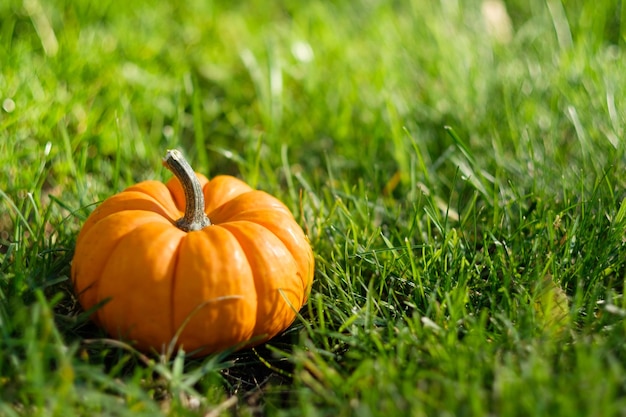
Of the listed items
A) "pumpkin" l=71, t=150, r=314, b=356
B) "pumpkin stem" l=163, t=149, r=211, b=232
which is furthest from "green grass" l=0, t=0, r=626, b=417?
"pumpkin stem" l=163, t=149, r=211, b=232

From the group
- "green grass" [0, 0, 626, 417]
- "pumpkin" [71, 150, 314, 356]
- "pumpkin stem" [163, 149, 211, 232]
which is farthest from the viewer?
"pumpkin stem" [163, 149, 211, 232]

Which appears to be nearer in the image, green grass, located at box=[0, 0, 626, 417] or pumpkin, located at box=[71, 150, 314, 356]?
green grass, located at box=[0, 0, 626, 417]

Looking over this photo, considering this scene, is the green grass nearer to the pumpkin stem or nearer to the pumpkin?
the pumpkin

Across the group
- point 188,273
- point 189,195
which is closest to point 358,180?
point 189,195

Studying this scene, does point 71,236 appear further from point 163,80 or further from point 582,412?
point 582,412

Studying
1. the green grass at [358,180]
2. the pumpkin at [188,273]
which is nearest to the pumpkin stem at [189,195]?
the pumpkin at [188,273]

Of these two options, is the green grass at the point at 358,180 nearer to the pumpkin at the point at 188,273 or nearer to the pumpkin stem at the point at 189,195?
the pumpkin at the point at 188,273
